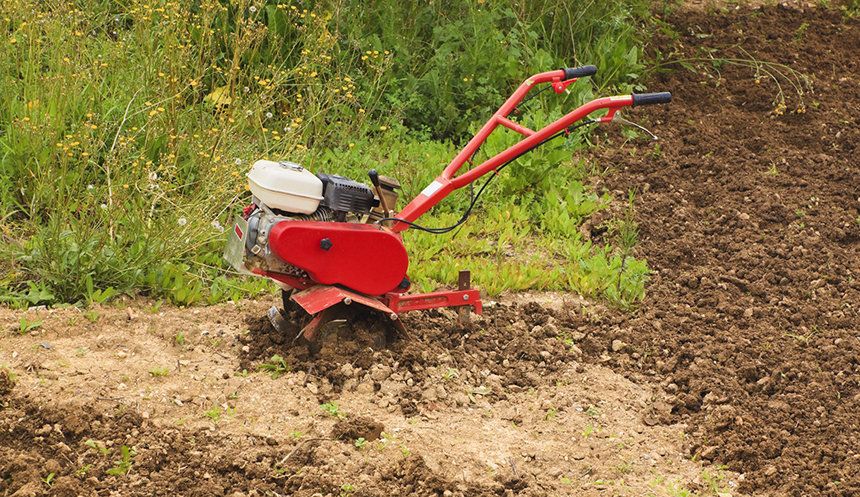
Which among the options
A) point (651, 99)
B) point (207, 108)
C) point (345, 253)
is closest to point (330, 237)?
point (345, 253)

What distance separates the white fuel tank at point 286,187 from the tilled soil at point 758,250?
5.43 ft

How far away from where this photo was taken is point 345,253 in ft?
12.4

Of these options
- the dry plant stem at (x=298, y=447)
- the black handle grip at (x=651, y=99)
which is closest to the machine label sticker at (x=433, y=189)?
the black handle grip at (x=651, y=99)

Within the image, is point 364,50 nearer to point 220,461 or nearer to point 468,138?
point 468,138

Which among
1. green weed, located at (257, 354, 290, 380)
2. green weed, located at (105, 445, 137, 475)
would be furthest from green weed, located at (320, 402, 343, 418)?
green weed, located at (105, 445, 137, 475)

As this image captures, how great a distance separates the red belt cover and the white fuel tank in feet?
0.30

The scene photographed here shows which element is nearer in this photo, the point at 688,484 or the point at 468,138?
the point at 688,484

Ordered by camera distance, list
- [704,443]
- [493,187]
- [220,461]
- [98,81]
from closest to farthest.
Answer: [220,461] → [704,443] → [98,81] → [493,187]

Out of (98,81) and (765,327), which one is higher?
(98,81)

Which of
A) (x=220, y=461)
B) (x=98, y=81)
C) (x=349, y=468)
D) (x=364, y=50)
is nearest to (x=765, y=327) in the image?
(x=349, y=468)

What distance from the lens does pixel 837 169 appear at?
6.00 m

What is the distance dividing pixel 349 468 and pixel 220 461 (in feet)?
1.48

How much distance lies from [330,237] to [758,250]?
2722mm

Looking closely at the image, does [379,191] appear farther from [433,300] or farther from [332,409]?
[332,409]
